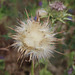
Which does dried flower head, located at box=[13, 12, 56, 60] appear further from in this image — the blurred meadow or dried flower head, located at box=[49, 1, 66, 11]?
the blurred meadow

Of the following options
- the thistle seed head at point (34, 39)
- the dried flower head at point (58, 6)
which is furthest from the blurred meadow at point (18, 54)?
the thistle seed head at point (34, 39)

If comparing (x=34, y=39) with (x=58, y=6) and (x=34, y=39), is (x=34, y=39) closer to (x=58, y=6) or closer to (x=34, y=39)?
(x=34, y=39)

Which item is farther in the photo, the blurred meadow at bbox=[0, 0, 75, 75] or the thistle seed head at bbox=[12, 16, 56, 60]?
the blurred meadow at bbox=[0, 0, 75, 75]

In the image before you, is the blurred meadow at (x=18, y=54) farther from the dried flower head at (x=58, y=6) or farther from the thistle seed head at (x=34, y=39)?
the thistle seed head at (x=34, y=39)

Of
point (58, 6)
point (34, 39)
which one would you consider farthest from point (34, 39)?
point (58, 6)

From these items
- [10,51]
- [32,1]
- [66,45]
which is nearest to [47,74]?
[66,45]

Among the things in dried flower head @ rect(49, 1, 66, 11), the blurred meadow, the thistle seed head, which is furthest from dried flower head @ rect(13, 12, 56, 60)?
the blurred meadow
